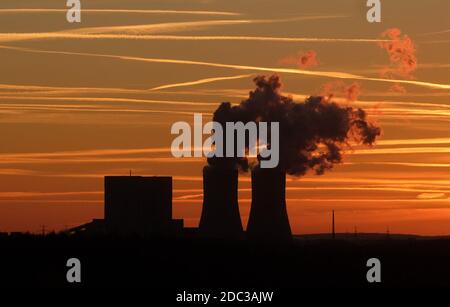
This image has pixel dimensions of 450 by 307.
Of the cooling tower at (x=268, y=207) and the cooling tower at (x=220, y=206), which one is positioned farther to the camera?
the cooling tower at (x=220, y=206)

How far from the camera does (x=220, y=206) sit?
93375mm

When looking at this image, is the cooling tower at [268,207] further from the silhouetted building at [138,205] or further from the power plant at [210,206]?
the silhouetted building at [138,205]

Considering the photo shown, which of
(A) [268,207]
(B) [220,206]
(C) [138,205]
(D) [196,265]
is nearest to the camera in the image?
(D) [196,265]

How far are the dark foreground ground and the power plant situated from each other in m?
1.26

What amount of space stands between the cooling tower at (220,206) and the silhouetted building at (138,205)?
3651mm

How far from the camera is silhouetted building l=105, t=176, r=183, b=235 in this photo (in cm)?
9612

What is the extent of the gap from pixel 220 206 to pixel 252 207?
1947mm

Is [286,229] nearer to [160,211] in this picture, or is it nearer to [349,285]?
[160,211]

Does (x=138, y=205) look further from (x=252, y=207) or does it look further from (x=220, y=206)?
(x=252, y=207)

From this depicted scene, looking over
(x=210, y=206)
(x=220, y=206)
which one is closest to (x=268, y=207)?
(x=220, y=206)

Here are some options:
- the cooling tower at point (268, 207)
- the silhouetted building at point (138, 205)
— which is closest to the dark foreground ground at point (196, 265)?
the cooling tower at point (268, 207)

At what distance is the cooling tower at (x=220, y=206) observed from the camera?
93312mm

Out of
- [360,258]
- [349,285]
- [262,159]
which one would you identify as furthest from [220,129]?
[349,285]
